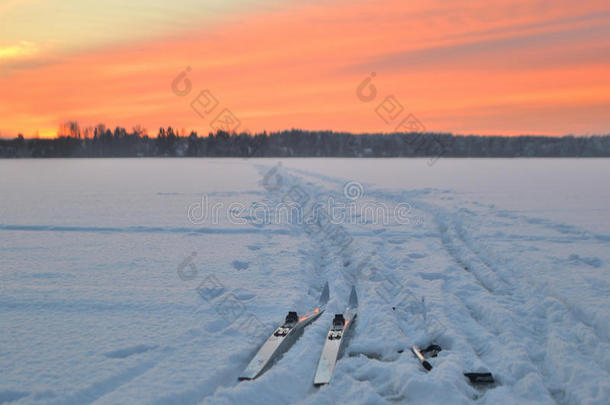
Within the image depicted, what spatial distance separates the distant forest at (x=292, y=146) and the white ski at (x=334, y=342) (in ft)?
357

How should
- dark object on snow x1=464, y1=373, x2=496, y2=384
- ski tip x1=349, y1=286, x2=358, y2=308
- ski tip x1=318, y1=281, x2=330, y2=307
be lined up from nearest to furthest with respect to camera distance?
dark object on snow x1=464, y1=373, x2=496, y2=384 < ski tip x1=349, y1=286, x2=358, y2=308 < ski tip x1=318, y1=281, x2=330, y2=307

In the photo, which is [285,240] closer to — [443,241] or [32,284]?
[443,241]

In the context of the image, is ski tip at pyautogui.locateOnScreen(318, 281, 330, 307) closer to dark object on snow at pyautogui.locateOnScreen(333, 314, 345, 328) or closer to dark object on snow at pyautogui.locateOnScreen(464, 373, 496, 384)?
dark object on snow at pyautogui.locateOnScreen(333, 314, 345, 328)

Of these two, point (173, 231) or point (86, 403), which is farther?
point (173, 231)

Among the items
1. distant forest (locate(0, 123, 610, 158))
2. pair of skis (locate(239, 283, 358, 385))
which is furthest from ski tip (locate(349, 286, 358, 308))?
distant forest (locate(0, 123, 610, 158))

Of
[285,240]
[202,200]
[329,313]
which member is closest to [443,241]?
[285,240]

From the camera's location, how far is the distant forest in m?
115

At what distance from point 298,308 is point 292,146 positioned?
399 feet

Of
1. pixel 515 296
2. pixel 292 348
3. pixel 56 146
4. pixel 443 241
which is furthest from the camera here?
pixel 56 146

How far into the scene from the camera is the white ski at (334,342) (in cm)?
329

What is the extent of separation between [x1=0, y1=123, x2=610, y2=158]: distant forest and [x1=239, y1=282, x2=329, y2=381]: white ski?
109 m

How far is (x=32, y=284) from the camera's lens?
5277 millimetres

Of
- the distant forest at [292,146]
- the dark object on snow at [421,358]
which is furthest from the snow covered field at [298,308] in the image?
the distant forest at [292,146]

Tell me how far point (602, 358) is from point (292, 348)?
2.68 metres
